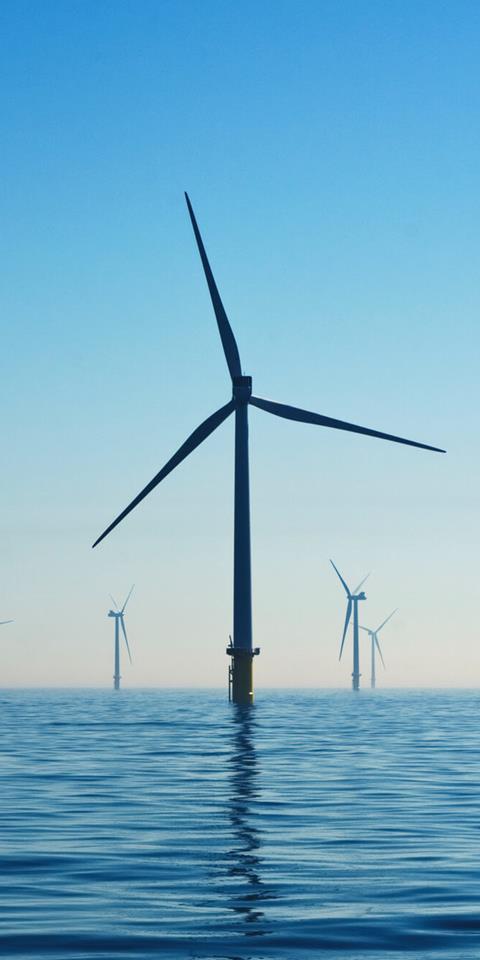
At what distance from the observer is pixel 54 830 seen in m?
24.3

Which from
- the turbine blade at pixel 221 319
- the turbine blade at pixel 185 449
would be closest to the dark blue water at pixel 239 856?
the turbine blade at pixel 185 449

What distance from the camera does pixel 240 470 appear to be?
93.6m

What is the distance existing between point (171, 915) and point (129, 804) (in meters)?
13.2

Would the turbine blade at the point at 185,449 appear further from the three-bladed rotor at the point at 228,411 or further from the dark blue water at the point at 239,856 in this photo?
the dark blue water at the point at 239,856

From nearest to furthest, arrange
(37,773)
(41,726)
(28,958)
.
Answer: (28,958)
(37,773)
(41,726)

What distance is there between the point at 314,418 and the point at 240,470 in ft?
21.2

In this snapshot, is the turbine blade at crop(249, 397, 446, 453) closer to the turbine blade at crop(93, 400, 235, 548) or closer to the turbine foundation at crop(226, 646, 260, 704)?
the turbine blade at crop(93, 400, 235, 548)

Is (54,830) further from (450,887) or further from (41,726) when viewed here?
(41,726)

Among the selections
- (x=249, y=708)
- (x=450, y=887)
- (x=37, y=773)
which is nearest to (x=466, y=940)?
(x=450, y=887)

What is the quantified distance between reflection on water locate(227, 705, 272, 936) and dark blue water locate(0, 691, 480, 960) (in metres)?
0.05

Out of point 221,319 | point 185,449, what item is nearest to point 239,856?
point 185,449

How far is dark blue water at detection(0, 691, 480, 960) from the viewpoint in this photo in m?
14.7

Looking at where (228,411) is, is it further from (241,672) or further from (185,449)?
(241,672)

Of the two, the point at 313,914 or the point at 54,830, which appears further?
the point at 54,830
